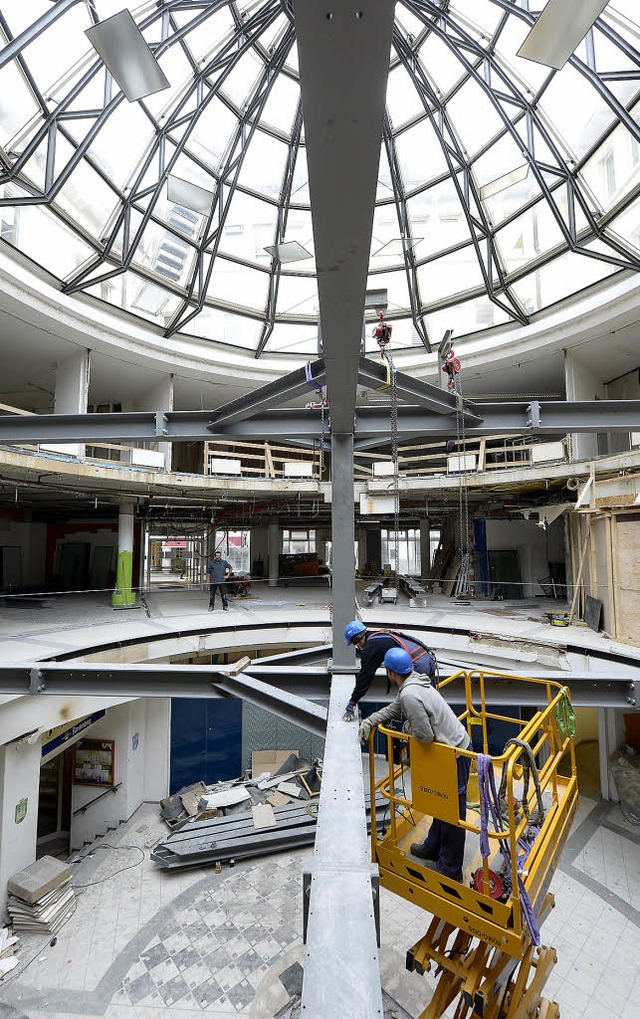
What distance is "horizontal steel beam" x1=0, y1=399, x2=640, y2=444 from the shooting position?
7.52 metres

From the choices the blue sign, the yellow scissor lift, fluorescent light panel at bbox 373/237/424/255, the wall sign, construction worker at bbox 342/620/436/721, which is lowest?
the wall sign

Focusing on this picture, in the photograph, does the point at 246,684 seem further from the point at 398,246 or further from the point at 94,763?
the point at 398,246

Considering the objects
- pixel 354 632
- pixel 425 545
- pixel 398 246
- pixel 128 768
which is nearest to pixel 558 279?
pixel 398 246

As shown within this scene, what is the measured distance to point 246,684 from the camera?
19.8 ft

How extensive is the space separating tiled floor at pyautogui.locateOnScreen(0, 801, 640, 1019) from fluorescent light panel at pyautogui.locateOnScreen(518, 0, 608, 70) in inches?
588

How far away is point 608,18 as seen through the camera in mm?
9969

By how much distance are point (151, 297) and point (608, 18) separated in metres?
13.5

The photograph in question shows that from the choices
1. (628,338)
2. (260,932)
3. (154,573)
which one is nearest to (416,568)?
(154,573)

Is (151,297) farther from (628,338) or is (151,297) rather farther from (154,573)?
(154,573)

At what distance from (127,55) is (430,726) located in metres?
12.2

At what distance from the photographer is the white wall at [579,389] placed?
16688mm

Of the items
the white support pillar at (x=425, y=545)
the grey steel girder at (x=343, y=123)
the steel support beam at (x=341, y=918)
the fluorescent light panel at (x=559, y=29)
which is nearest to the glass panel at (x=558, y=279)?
the fluorescent light panel at (x=559, y=29)

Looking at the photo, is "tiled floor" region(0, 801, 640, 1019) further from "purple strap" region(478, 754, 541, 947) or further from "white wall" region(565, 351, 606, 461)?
"white wall" region(565, 351, 606, 461)

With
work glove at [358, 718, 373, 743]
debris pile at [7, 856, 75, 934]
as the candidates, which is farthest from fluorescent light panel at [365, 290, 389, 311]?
debris pile at [7, 856, 75, 934]
